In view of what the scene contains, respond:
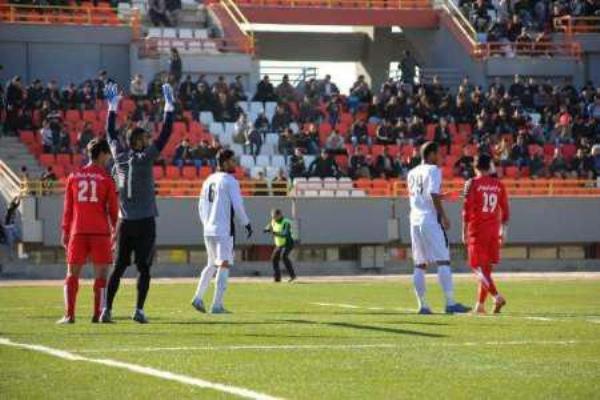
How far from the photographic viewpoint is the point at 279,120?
43.7 meters

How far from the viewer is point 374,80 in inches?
2152

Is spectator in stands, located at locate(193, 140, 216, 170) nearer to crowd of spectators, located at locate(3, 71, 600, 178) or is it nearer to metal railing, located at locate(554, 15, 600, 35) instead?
crowd of spectators, located at locate(3, 71, 600, 178)

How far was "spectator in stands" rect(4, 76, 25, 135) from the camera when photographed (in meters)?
41.0

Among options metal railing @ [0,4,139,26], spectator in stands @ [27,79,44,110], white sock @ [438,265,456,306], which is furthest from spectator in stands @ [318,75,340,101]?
white sock @ [438,265,456,306]

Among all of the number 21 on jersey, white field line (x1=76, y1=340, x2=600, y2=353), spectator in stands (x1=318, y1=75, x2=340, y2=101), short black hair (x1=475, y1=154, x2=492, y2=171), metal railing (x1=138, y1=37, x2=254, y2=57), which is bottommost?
white field line (x1=76, y1=340, x2=600, y2=353)

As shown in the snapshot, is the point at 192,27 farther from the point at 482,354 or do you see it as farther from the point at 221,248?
the point at 482,354

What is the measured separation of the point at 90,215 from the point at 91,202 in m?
0.13

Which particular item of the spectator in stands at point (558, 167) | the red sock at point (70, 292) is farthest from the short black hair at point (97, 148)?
the spectator in stands at point (558, 167)

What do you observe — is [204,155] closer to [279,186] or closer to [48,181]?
[279,186]

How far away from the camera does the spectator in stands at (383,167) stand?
42625mm

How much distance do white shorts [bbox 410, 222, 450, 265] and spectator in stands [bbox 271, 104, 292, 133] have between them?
25.4 metres

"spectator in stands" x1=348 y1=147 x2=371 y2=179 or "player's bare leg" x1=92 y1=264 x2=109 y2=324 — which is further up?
"spectator in stands" x1=348 y1=147 x2=371 y2=179

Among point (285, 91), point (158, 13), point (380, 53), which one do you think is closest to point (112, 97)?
point (285, 91)

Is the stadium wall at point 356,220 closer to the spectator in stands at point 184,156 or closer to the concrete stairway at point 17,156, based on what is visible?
the spectator in stands at point 184,156
